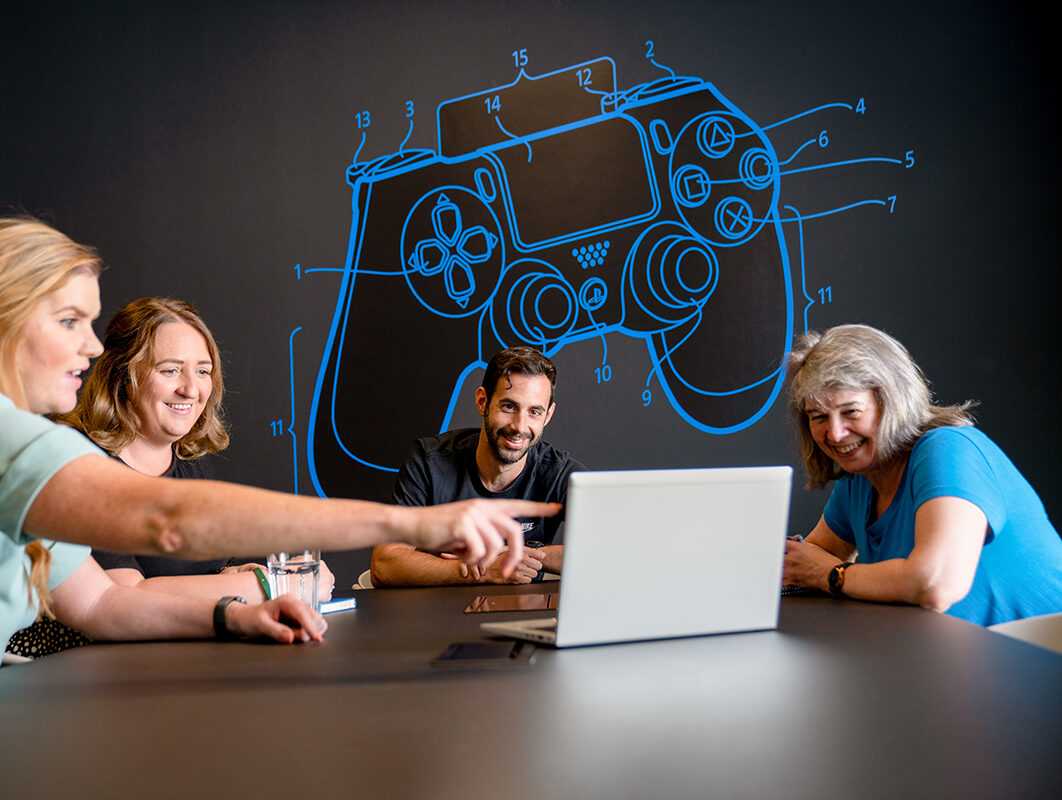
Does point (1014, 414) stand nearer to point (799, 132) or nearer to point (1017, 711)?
point (799, 132)

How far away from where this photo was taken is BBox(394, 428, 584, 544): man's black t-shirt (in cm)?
326

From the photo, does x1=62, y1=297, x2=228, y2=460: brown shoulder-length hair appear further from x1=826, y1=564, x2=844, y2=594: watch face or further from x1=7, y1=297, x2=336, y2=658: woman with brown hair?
x1=826, y1=564, x2=844, y2=594: watch face

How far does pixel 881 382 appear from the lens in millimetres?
2371

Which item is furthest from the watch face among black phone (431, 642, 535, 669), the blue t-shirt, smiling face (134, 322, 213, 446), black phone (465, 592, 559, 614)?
smiling face (134, 322, 213, 446)

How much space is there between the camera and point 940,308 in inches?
163

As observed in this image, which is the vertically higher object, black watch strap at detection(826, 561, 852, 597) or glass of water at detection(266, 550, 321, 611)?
black watch strap at detection(826, 561, 852, 597)

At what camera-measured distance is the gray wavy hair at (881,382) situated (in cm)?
237

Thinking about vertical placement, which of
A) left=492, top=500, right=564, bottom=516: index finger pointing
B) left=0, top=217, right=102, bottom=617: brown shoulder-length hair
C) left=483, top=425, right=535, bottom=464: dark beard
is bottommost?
left=483, top=425, right=535, bottom=464: dark beard

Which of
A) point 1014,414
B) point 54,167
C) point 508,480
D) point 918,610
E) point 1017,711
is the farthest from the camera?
point 1014,414

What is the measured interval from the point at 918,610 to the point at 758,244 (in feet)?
7.71

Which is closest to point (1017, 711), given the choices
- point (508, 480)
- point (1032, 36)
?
point (508, 480)

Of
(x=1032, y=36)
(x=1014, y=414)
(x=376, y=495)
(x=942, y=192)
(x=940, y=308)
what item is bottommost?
(x=376, y=495)

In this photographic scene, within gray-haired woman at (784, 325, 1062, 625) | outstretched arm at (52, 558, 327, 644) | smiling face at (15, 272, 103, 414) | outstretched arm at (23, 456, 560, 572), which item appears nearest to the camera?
outstretched arm at (23, 456, 560, 572)

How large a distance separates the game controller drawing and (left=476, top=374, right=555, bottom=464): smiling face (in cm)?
73
